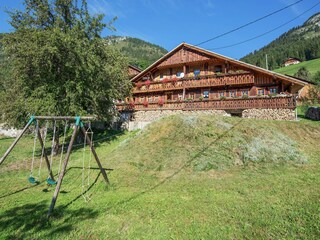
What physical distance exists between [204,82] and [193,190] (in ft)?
61.2

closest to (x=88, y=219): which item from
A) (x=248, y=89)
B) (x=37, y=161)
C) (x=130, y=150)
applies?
(x=130, y=150)

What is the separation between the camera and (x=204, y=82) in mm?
24406

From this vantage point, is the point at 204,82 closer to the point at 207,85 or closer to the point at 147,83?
the point at 207,85

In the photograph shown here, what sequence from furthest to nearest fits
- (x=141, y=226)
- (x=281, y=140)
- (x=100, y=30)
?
(x=100, y=30) < (x=281, y=140) < (x=141, y=226)

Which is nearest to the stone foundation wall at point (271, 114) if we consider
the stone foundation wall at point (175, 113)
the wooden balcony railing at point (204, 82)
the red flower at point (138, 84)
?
the stone foundation wall at point (175, 113)

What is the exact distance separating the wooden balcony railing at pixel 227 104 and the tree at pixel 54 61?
7.34 metres

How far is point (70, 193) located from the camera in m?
7.96

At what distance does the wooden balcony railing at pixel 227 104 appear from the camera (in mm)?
17797

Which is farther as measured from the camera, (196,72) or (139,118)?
(196,72)

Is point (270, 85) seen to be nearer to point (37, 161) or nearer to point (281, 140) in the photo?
point (281, 140)

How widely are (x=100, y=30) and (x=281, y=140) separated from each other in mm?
15965

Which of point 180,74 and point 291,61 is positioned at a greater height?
point 291,61

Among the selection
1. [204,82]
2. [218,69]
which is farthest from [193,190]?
[218,69]

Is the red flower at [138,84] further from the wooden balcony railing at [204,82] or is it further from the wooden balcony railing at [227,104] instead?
the wooden balcony railing at [227,104]
